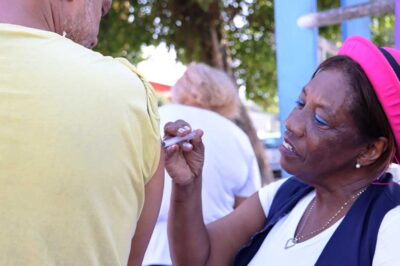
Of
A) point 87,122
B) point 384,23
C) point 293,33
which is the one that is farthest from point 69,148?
point 384,23

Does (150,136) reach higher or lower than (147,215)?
higher

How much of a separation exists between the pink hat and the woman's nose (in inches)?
8.8

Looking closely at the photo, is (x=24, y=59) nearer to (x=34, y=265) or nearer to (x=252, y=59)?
(x=34, y=265)

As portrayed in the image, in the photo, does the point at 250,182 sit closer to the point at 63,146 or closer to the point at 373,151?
the point at 373,151

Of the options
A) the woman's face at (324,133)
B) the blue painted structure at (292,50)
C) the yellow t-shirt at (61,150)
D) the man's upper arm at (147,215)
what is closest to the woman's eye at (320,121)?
the woman's face at (324,133)

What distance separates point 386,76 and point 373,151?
0.23 metres

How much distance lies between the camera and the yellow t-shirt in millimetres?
1084

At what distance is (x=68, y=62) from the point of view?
1.12 meters

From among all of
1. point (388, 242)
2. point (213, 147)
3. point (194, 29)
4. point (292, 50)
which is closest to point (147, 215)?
point (388, 242)

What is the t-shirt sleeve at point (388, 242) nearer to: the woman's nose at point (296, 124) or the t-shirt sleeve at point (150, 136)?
the woman's nose at point (296, 124)

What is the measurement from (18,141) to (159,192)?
1.11ft

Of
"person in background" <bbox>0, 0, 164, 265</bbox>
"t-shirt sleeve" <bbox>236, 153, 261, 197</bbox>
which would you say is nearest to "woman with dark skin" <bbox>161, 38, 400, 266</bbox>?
"person in background" <bbox>0, 0, 164, 265</bbox>

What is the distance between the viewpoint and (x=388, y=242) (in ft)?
4.59

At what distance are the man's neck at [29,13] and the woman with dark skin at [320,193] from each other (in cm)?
59
